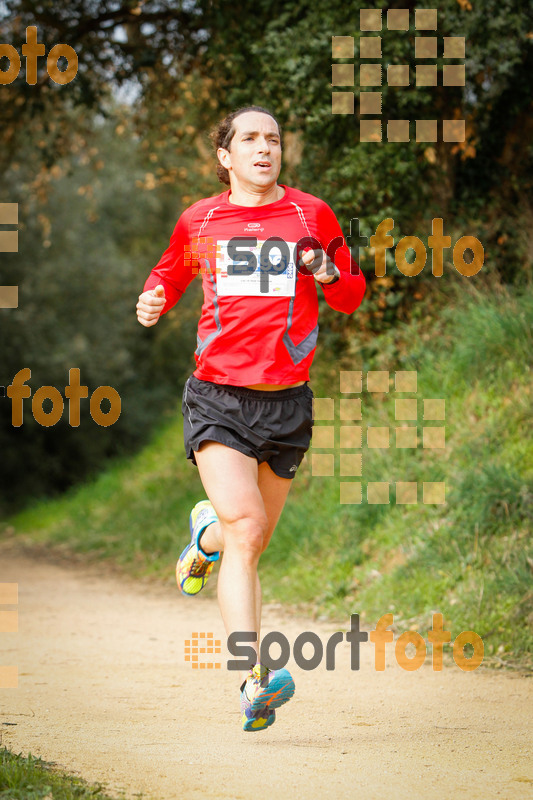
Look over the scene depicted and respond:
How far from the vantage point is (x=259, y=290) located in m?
3.68

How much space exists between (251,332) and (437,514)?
3.81 m

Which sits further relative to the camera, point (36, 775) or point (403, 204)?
point (403, 204)

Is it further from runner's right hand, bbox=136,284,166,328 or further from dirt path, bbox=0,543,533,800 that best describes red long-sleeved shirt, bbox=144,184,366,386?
dirt path, bbox=0,543,533,800

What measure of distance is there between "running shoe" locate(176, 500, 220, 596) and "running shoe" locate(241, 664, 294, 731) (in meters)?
0.82

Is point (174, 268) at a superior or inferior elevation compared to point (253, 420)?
superior

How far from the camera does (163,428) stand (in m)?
18.6

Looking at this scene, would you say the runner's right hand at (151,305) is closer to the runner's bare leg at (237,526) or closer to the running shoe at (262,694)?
the runner's bare leg at (237,526)

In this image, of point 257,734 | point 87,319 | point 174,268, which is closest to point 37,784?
point 257,734

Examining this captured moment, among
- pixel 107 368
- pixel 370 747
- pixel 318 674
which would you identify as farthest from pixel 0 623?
pixel 107 368

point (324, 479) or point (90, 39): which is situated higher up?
point (90, 39)

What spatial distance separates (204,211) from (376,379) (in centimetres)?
549

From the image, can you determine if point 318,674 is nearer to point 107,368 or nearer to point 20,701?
point 20,701

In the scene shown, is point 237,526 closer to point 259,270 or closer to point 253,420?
point 253,420

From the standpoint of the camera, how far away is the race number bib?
3680 millimetres
